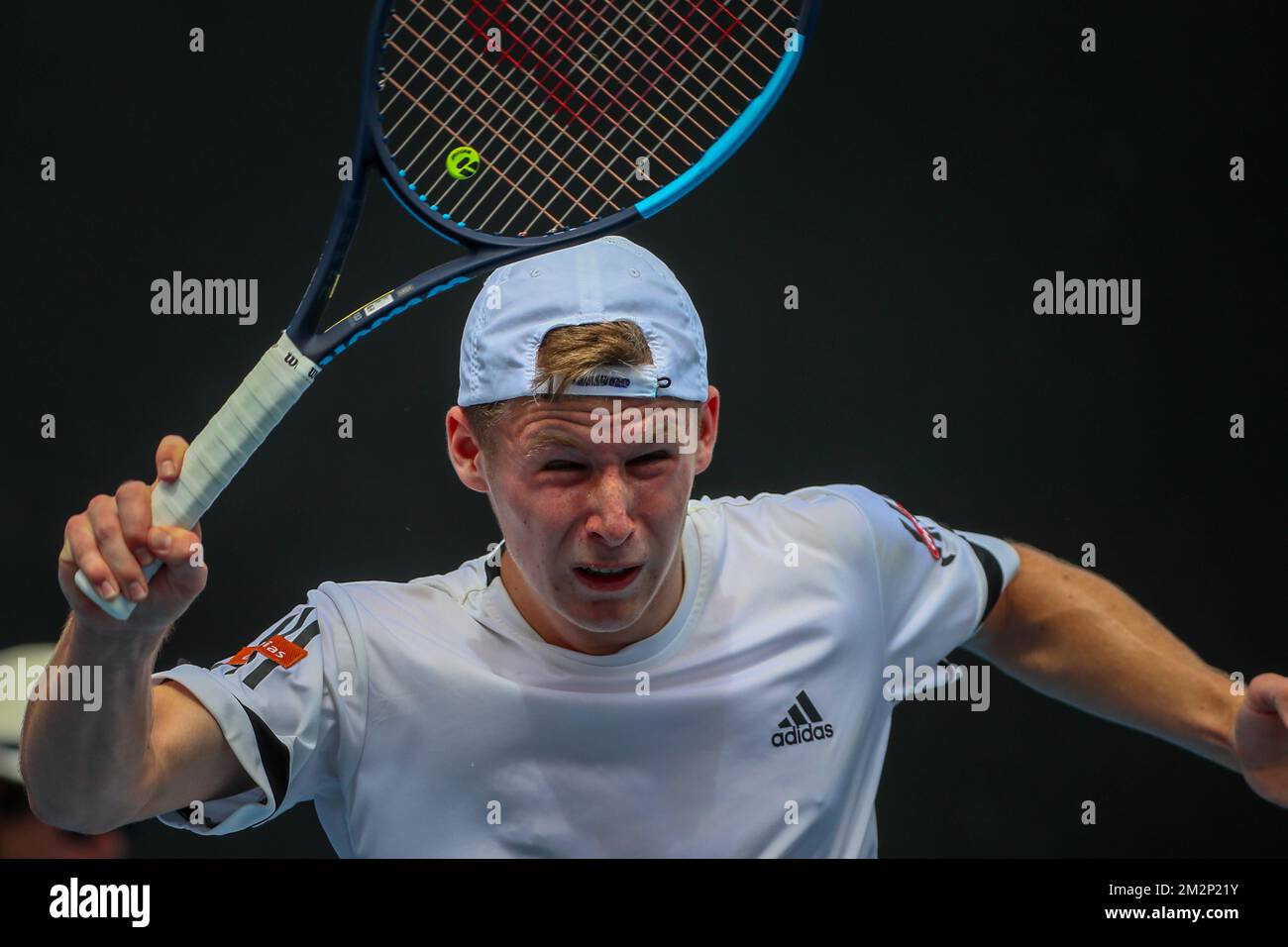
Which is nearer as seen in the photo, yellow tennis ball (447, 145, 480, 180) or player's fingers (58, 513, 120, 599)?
player's fingers (58, 513, 120, 599)

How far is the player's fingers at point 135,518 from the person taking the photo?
1.44 m

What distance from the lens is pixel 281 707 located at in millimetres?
1726

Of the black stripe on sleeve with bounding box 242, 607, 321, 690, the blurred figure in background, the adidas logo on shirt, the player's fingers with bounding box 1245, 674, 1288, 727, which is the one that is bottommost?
the blurred figure in background

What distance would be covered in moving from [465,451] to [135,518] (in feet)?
1.77

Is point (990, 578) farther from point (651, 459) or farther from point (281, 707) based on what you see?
point (281, 707)

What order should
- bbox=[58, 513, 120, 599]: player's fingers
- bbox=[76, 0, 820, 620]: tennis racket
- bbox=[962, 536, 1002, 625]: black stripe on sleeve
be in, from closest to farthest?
1. bbox=[58, 513, 120, 599]: player's fingers
2. bbox=[76, 0, 820, 620]: tennis racket
3. bbox=[962, 536, 1002, 625]: black stripe on sleeve

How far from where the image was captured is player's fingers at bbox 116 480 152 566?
1.44 meters

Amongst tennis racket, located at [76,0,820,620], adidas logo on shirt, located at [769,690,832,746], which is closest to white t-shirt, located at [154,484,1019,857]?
adidas logo on shirt, located at [769,690,832,746]

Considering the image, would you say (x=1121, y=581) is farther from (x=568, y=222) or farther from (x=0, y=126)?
(x=0, y=126)

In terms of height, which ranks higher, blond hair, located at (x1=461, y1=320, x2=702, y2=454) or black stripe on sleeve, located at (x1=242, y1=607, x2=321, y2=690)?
blond hair, located at (x1=461, y1=320, x2=702, y2=454)

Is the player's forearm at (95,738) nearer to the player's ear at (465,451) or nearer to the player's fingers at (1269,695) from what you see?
the player's ear at (465,451)

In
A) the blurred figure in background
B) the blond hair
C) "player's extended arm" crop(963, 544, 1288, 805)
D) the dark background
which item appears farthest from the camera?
the dark background

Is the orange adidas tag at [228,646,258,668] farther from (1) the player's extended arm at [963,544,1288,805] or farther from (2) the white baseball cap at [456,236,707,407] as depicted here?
(1) the player's extended arm at [963,544,1288,805]

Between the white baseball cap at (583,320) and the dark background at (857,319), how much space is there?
2.80 feet
